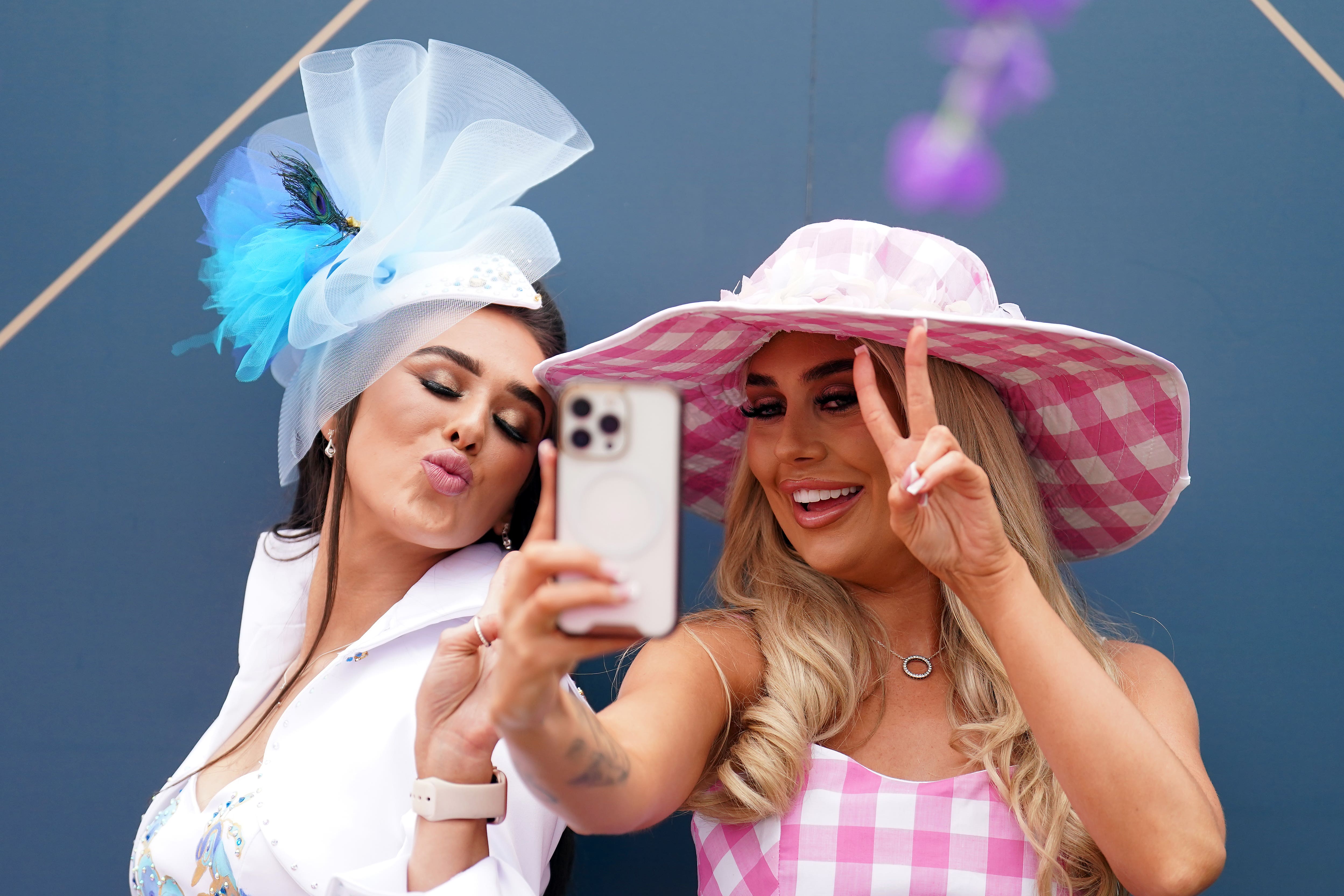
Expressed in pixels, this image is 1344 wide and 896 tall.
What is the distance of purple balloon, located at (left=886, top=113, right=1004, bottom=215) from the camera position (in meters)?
2.03

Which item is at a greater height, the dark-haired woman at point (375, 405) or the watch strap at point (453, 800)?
the dark-haired woman at point (375, 405)

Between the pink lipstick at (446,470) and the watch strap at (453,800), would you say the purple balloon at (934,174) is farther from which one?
the watch strap at (453,800)

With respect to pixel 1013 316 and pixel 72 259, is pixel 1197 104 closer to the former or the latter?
pixel 1013 316

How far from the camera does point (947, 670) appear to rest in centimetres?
161

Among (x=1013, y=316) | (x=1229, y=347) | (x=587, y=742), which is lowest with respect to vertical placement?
(x=587, y=742)

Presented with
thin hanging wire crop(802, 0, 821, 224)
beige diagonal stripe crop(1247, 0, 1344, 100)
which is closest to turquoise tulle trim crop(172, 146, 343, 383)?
thin hanging wire crop(802, 0, 821, 224)

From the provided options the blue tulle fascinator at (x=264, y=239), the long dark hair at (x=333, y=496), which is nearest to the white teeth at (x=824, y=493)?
the long dark hair at (x=333, y=496)

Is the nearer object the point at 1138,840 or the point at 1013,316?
the point at 1138,840

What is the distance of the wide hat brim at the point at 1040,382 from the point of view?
4.58 ft

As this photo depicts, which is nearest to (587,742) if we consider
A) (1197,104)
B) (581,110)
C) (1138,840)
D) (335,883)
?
(335,883)

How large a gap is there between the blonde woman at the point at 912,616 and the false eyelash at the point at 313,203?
0.48 meters

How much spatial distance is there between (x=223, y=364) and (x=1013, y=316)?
1.56 meters

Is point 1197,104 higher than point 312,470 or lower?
higher

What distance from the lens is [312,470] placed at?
194 centimetres
